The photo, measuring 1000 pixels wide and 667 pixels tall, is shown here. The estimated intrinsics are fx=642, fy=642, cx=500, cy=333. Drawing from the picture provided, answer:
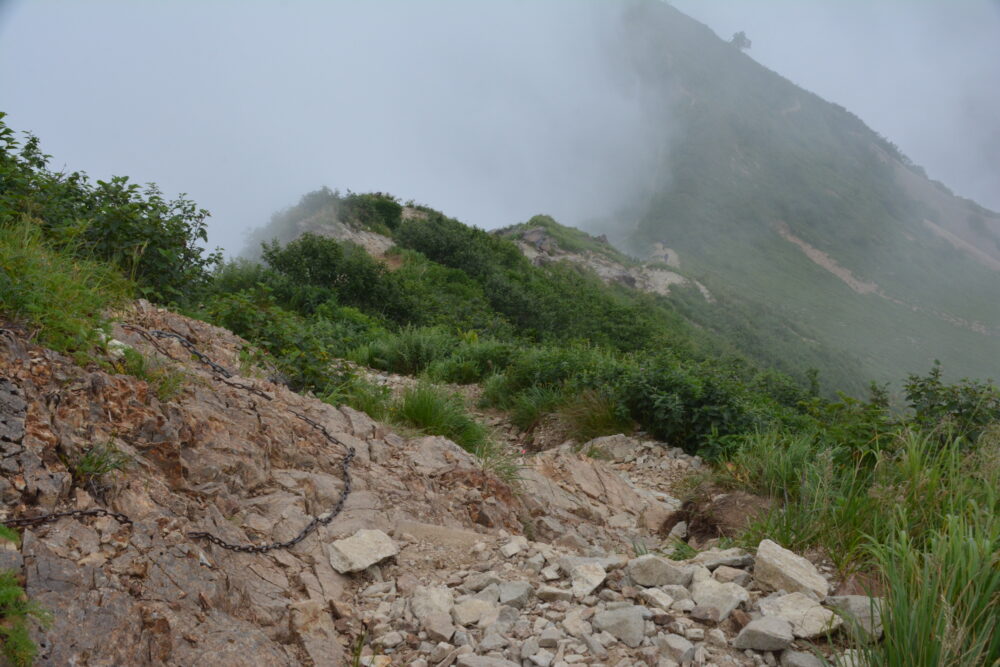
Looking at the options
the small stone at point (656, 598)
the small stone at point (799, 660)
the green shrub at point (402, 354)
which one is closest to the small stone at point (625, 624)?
the small stone at point (656, 598)

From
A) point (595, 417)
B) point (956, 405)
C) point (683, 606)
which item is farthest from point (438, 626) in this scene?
point (956, 405)

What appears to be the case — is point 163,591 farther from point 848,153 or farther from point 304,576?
point 848,153

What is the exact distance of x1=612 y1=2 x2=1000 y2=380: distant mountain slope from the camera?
2197 inches

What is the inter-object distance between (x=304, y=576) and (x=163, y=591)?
0.66 meters

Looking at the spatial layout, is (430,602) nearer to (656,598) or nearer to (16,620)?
(656,598)

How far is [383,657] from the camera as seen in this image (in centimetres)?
238

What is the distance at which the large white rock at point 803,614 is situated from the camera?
2.41m

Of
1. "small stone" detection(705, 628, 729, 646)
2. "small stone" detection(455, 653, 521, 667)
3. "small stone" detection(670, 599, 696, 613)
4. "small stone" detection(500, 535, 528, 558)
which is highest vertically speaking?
"small stone" detection(670, 599, 696, 613)

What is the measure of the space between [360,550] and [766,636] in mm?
1747

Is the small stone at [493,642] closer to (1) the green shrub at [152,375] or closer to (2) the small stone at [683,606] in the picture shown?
(2) the small stone at [683,606]

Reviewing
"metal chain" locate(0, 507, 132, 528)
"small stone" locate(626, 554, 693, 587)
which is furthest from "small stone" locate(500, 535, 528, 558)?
"metal chain" locate(0, 507, 132, 528)

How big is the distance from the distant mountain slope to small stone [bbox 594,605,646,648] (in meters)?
44.5

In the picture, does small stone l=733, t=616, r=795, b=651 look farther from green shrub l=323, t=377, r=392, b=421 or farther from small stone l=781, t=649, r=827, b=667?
green shrub l=323, t=377, r=392, b=421

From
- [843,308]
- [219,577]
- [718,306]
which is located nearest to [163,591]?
[219,577]
